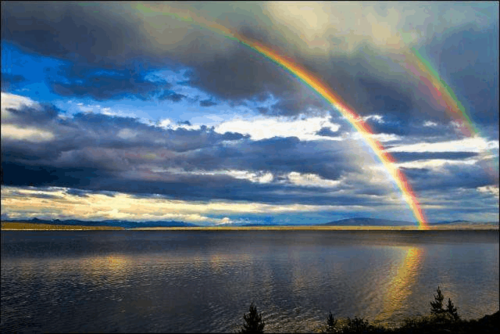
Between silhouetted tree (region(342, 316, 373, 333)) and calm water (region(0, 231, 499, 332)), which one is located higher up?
silhouetted tree (region(342, 316, 373, 333))

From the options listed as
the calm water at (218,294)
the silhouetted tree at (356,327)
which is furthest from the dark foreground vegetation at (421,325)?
the calm water at (218,294)

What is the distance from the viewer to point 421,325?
147 ft

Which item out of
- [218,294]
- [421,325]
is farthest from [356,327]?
[218,294]

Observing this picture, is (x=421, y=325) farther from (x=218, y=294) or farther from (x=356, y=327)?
(x=218, y=294)

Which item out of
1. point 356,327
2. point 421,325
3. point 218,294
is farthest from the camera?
point 218,294

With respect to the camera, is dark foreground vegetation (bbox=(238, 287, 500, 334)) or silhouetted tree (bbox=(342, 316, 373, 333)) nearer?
dark foreground vegetation (bbox=(238, 287, 500, 334))

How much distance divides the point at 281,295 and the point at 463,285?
3906cm

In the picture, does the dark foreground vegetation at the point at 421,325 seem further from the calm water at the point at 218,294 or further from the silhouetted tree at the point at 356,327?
the calm water at the point at 218,294

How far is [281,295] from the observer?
70.7m

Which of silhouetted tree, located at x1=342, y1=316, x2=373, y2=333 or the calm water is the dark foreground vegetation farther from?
the calm water

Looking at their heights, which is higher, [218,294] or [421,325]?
[421,325]

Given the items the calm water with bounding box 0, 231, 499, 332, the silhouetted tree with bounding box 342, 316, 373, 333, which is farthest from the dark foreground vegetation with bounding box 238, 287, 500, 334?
the calm water with bounding box 0, 231, 499, 332

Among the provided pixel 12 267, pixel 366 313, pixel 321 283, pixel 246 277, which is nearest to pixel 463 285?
pixel 321 283

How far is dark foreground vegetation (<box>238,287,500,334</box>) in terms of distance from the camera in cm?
3472
